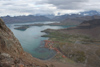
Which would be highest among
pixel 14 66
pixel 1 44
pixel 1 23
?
pixel 1 23

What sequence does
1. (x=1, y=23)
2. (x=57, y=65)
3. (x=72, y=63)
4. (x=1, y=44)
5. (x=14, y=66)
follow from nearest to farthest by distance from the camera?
(x=14, y=66) → (x=1, y=44) → (x=1, y=23) → (x=57, y=65) → (x=72, y=63)

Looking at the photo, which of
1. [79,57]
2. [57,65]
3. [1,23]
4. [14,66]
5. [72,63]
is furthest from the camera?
[79,57]

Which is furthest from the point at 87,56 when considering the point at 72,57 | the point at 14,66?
the point at 14,66

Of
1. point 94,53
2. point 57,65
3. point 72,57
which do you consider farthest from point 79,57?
point 57,65

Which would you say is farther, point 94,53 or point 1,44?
point 94,53

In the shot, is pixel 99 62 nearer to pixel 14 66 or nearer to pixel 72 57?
pixel 72 57

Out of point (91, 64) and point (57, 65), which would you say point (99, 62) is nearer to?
point (91, 64)

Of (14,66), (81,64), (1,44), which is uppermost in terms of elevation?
(1,44)

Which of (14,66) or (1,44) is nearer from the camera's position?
(14,66)

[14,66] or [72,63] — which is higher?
[14,66]
